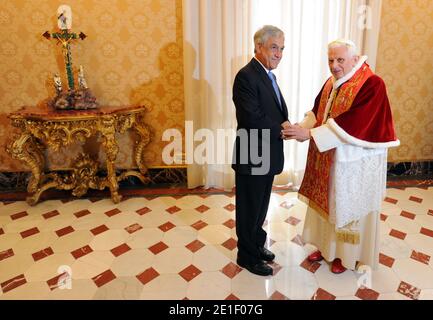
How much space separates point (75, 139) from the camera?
3.29 metres

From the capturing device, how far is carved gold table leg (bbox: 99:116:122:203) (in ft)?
10.5

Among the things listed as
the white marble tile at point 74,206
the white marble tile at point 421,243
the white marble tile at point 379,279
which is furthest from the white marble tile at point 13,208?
the white marble tile at point 421,243

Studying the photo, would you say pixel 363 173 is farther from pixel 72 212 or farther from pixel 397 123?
pixel 72 212

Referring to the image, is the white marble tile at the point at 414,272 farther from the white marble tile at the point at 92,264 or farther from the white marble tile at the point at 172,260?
the white marble tile at the point at 92,264

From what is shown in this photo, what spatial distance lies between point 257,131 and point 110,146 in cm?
190

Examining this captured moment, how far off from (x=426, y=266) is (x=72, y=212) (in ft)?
10.7

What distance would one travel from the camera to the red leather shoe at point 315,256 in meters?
2.42

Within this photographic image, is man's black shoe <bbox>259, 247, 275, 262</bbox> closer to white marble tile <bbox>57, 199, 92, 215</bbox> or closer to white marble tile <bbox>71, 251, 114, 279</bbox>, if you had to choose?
white marble tile <bbox>71, 251, 114, 279</bbox>

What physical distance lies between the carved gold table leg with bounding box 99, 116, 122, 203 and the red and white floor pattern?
6.0 inches

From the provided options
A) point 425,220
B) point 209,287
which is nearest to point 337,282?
point 209,287

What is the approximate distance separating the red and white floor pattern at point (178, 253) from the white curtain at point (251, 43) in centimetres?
110

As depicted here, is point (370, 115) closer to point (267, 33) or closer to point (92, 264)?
point (267, 33)

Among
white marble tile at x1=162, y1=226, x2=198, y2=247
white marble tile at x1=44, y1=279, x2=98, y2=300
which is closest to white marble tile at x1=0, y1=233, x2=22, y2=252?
white marble tile at x1=44, y1=279, x2=98, y2=300
